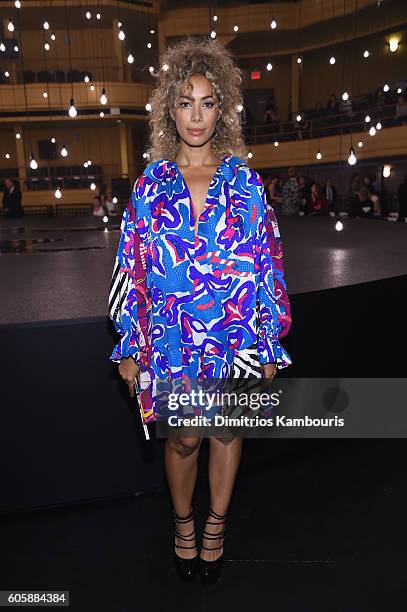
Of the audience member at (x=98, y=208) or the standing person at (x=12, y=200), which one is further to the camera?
the audience member at (x=98, y=208)

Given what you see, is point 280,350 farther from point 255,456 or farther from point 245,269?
point 255,456

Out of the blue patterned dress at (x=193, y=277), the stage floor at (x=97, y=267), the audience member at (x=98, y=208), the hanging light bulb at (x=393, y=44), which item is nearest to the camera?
the blue patterned dress at (x=193, y=277)

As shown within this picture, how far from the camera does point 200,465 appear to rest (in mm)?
2533

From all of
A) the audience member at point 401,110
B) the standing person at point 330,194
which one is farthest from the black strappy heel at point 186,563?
the audience member at point 401,110

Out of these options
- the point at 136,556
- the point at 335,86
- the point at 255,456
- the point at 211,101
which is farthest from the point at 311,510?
the point at 335,86

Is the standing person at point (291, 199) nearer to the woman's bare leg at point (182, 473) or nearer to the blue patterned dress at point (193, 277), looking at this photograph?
the blue patterned dress at point (193, 277)

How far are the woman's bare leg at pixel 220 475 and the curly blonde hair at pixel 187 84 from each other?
37.2 inches

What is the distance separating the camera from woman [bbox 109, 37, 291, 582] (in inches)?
64.6

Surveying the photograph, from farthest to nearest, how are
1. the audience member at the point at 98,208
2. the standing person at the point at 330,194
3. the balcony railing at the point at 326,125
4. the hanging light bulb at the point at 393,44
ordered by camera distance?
the hanging light bulb at the point at 393,44 < the balcony railing at the point at 326,125 < the audience member at the point at 98,208 < the standing person at the point at 330,194

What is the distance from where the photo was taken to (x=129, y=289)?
1.71 m

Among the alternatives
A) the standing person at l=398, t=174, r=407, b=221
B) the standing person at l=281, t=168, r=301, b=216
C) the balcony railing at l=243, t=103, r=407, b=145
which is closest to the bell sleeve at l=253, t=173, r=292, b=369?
the standing person at l=398, t=174, r=407, b=221

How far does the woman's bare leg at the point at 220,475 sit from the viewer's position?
1.81 m

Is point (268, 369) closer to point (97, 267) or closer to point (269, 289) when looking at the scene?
point (269, 289)

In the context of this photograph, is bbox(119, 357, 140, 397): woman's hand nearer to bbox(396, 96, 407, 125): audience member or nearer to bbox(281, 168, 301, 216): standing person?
bbox(281, 168, 301, 216): standing person
